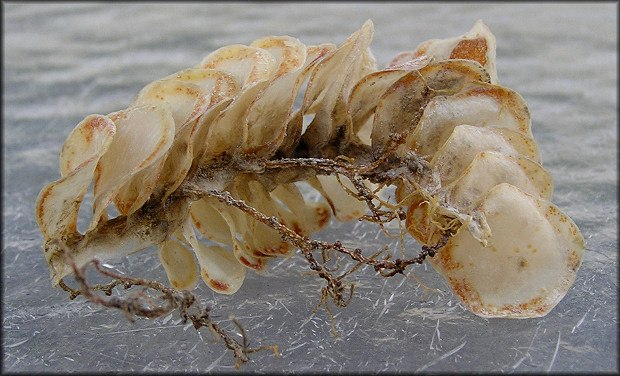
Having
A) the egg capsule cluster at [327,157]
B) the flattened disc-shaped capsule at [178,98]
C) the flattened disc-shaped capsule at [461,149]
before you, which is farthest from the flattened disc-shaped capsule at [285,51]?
the flattened disc-shaped capsule at [461,149]

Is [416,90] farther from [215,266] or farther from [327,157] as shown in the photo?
[215,266]

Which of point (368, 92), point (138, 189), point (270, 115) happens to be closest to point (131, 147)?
point (138, 189)

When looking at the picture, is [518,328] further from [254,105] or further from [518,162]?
[254,105]

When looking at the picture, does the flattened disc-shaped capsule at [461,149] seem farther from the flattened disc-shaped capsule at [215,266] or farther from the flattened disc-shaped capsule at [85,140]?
the flattened disc-shaped capsule at [85,140]

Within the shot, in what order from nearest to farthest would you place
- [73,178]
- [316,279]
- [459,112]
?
[73,178]
[459,112]
[316,279]

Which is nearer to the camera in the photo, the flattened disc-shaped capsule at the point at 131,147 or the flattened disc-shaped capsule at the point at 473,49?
the flattened disc-shaped capsule at the point at 131,147

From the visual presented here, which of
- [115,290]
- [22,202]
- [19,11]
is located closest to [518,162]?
[115,290]
